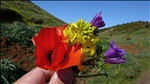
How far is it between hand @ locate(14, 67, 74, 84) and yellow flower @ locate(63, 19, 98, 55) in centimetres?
14

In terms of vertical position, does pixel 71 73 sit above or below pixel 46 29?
below

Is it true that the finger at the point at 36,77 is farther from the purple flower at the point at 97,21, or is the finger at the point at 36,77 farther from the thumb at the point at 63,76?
the purple flower at the point at 97,21

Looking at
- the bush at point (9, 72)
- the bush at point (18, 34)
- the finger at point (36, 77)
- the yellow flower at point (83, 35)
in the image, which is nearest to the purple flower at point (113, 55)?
the yellow flower at point (83, 35)

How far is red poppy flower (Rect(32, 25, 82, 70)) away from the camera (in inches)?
57.9

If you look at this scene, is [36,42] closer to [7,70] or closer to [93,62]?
[93,62]

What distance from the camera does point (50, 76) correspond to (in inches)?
69.8

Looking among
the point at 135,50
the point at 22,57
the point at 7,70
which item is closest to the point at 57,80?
the point at 7,70

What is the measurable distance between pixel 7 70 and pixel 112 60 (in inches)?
216

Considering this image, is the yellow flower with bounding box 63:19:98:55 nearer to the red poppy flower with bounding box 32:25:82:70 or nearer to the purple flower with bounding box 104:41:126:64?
the red poppy flower with bounding box 32:25:82:70

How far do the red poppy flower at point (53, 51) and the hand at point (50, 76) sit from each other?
8cm

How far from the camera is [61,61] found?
4.93 feet

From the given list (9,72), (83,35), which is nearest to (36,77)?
(83,35)

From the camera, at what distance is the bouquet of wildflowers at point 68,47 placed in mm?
1478

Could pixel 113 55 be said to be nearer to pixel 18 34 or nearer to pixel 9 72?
pixel 9 72
